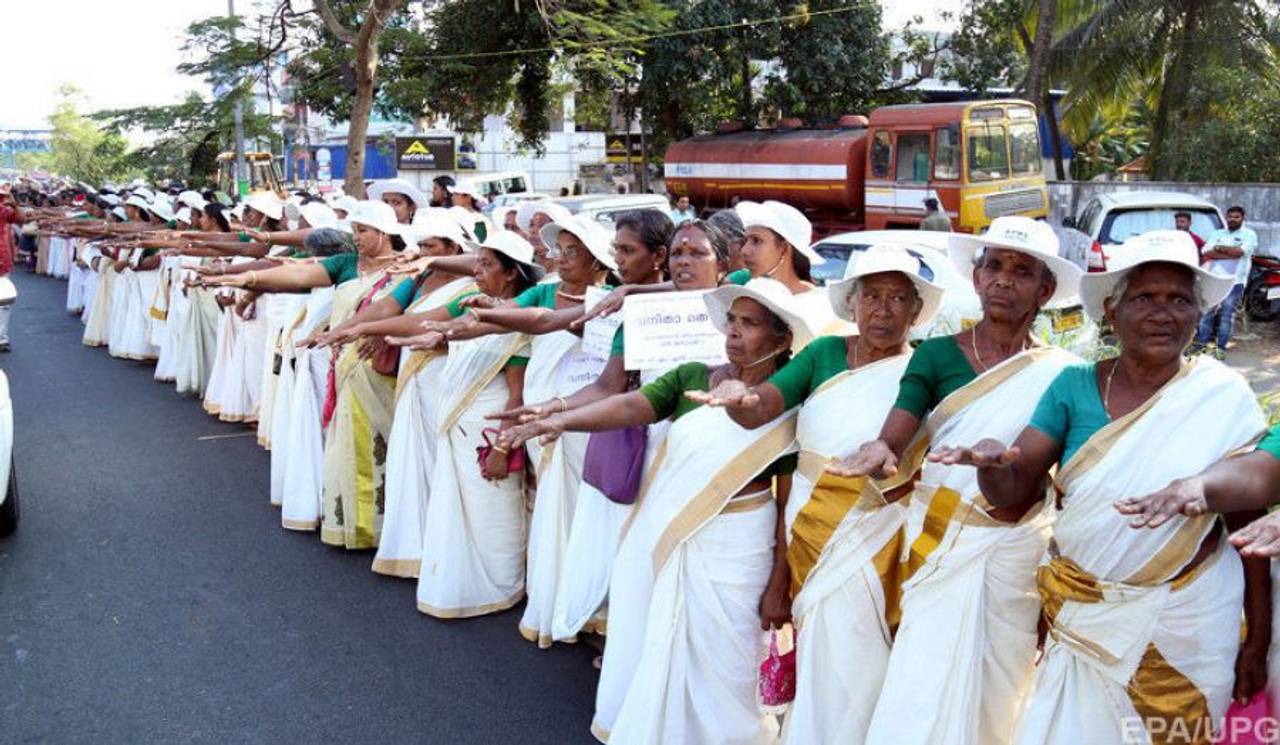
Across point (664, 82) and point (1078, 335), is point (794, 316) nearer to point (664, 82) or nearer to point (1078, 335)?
point (1078, 335)

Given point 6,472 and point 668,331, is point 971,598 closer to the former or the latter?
point 668,331

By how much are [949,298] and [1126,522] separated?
1838mm

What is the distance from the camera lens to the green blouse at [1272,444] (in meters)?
2.51

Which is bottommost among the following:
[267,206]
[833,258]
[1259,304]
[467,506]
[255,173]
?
[467,506]

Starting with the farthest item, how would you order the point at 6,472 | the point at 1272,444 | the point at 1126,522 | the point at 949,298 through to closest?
1. the point at 6,472
2. the point at 949,298
3. the point at 1126,522
4. the point at 1272,444

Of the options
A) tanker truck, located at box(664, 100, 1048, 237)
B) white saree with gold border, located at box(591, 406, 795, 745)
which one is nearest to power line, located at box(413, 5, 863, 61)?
tanker truck, located at box(664, 100, 1048, 237)

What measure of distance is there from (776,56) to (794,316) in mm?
23617

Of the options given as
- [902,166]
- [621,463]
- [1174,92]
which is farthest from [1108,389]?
[1174,92]

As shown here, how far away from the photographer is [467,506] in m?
5.24

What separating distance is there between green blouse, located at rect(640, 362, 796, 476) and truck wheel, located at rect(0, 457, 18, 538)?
13.6 feet

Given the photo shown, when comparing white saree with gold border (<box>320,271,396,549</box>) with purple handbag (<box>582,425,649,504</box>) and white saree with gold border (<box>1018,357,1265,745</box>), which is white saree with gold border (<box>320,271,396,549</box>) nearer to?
purple handbag (<box>582,425,649,504</box>)

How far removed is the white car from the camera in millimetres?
5984

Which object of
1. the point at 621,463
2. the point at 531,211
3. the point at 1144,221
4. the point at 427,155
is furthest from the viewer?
the point at 427,155

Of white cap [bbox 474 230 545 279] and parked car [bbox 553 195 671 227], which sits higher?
parked car [bbox 553 195 671 227]
